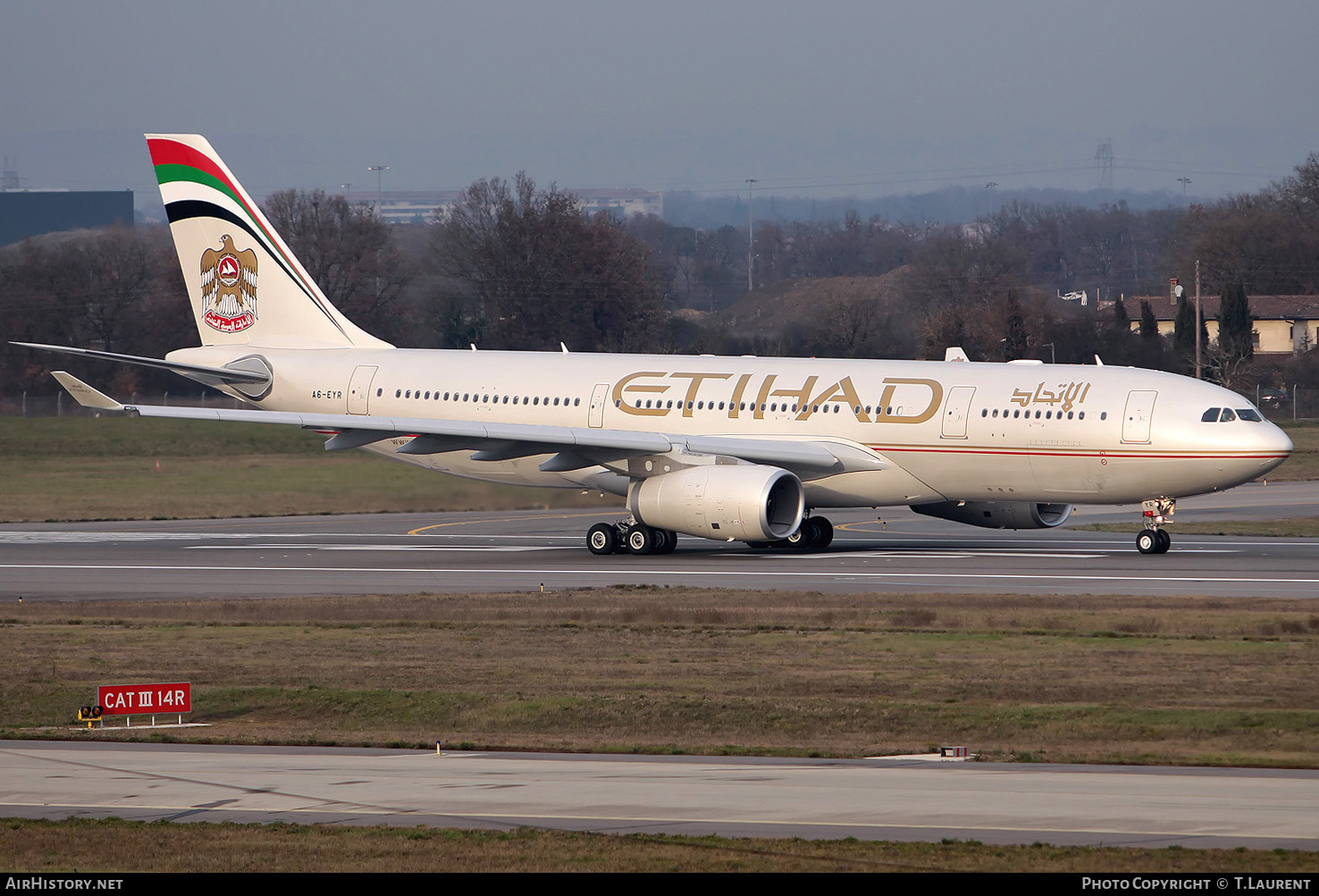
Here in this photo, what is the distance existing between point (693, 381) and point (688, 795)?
78.1ft

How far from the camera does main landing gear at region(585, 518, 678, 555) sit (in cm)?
3569

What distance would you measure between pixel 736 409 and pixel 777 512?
296cm

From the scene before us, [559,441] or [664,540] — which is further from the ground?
[559,441]

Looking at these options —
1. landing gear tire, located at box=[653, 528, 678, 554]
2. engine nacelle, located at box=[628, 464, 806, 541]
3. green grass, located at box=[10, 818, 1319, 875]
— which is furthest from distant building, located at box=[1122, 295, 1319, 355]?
green grass, located at box=[10, 818, 1319, 875]

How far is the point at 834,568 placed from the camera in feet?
107

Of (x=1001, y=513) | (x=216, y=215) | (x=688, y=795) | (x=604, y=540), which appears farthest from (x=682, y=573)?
(x=688, y=795)

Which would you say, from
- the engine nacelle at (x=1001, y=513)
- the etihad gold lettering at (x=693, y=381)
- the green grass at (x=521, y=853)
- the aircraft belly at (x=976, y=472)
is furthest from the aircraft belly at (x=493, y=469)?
the green grass at (x=521, y=853)

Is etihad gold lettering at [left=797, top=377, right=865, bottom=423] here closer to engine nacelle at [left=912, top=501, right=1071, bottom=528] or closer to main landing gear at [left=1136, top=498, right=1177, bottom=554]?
engine nacelle at [left=912, top=501, right=1071, bottom=528]

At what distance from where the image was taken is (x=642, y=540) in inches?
1405

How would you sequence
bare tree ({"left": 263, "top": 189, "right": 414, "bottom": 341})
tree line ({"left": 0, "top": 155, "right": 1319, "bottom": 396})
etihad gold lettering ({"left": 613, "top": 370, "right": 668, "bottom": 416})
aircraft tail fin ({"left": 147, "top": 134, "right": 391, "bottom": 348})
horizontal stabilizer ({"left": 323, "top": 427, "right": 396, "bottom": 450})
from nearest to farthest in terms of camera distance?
horizontal stabilizer ({"left": 323, "top": 427, "right": 396, "bottom": 450})
etihad gold lettering ({"left": 613, "top": 370, "right": 668, "bottom": 416})
aircraft tail fin ({"left": 147, "top": 134, "right": 391, "bottom": 348})
tree line ({"left": 0, "top": 155, "right": 1319, "bottom": 396})
bare tree ({"left": 263, "top": 189, "right": 414, "bottom": 341})

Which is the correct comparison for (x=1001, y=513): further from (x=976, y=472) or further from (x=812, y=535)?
(x=812, y=535)

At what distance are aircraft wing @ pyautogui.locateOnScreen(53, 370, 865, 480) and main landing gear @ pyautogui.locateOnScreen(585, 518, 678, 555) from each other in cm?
155
